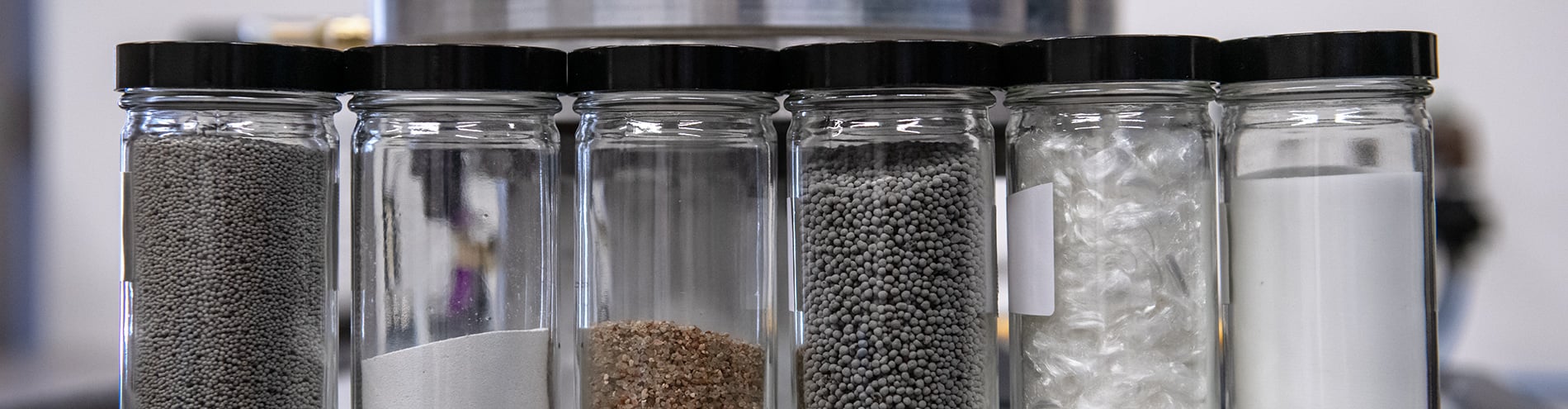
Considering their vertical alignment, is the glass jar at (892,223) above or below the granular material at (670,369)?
above

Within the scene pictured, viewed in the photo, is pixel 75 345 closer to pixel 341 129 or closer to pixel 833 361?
pixel 341 129

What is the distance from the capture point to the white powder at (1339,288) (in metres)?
0.55

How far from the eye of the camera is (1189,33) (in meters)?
1.26

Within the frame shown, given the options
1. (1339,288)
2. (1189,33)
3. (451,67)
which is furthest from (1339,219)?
(1189,33)

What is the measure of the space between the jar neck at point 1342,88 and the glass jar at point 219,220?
45 centimetres

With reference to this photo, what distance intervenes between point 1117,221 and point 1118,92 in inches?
2.4

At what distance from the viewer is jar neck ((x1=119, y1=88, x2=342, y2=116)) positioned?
57 centimetres

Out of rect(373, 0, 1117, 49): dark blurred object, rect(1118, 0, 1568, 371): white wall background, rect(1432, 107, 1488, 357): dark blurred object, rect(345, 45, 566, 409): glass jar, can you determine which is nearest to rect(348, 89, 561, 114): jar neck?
rect(345, 45, 566, 409): glass jar

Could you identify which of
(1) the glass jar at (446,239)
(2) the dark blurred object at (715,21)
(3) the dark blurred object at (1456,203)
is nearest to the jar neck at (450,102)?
(1) the glass jar at (446,239)

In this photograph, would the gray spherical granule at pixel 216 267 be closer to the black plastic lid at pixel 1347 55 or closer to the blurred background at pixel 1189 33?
the black plastic lid at pixel 1347 55

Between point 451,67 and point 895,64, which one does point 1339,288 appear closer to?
point 895,64

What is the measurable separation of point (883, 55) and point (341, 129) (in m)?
1.09

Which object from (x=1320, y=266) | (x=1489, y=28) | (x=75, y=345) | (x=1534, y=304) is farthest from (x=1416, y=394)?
(x=75, y=345)

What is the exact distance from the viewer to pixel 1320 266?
55 cm
